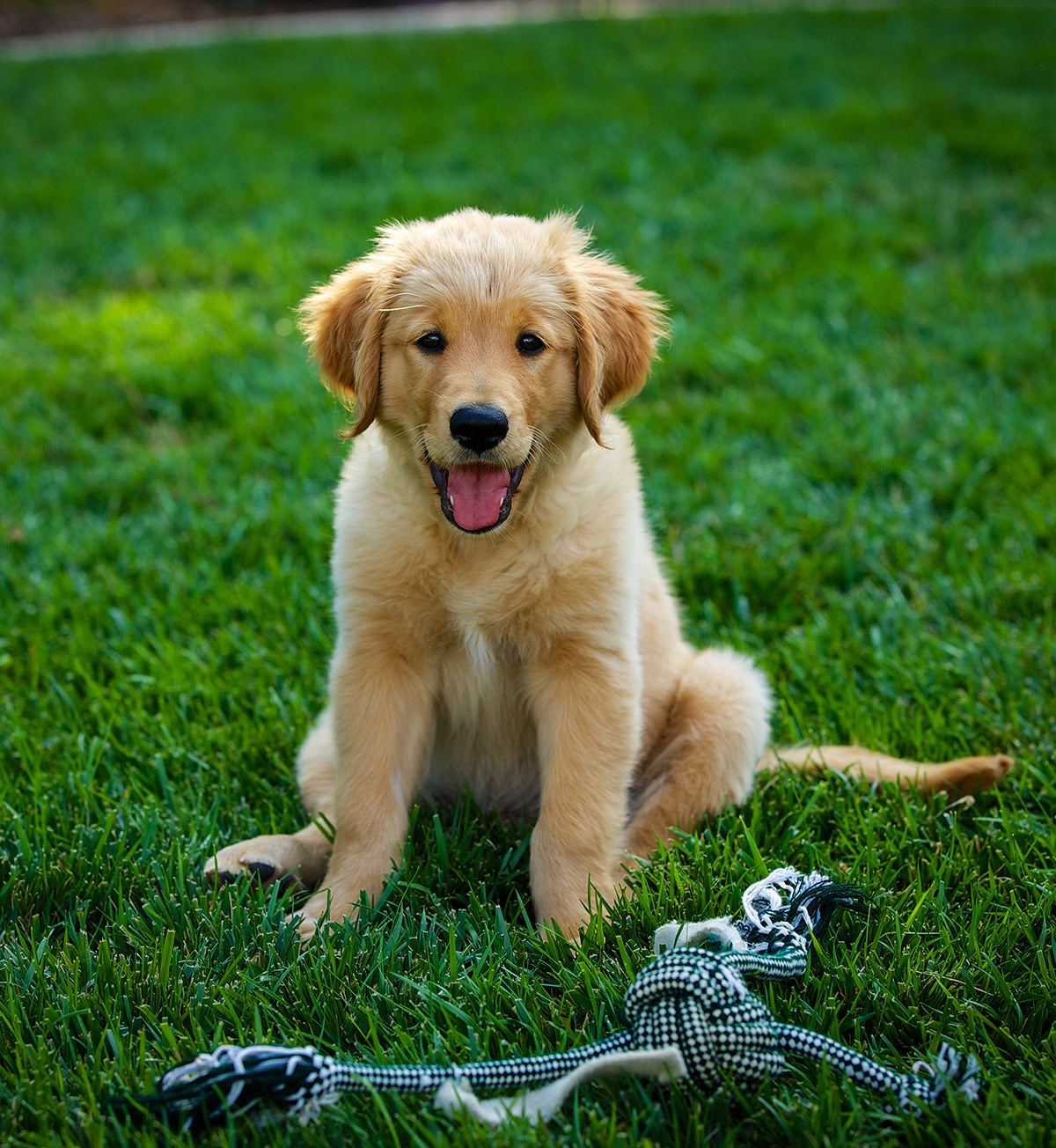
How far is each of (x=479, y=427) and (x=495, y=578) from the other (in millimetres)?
338

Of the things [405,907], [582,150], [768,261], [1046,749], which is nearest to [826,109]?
[582,150]

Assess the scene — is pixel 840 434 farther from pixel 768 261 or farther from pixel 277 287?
pixel 277 287

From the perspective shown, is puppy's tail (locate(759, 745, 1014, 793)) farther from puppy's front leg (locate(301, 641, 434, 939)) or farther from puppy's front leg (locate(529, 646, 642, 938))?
puppy's front leg (locate(301, 641, 434, 939))

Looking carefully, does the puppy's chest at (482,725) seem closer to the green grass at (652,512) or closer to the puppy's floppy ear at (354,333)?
the green grass at (652,512)

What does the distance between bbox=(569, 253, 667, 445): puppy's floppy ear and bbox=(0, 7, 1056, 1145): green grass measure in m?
0.94

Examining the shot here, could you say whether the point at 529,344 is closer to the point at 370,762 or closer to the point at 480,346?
the point at 480,346

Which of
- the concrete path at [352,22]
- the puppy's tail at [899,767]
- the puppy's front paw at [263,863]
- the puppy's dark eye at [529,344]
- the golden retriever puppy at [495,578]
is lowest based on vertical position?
the puppy's front paw at [263,863]

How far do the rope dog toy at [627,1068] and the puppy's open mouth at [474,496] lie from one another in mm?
931

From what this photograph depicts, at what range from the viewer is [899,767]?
2574 millimetres

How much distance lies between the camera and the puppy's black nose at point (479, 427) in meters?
2.21

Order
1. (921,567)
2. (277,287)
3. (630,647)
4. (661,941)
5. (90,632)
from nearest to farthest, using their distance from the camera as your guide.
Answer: (661,941), (630,647), (90,632), (921,567), (277,287)

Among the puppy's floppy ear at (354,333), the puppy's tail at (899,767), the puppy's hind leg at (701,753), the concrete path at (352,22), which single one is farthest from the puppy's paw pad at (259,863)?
the concrete path at (352,22)

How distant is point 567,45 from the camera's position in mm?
9422

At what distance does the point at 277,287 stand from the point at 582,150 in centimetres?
262
